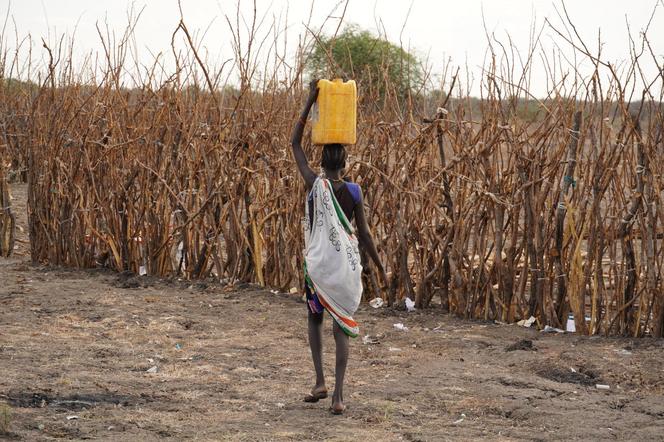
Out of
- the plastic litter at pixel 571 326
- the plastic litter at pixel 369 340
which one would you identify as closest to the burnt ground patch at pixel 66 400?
the plastic litter at pixel 369 340

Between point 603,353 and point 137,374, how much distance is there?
2470mm

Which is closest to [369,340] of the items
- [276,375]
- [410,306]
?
[410,306]

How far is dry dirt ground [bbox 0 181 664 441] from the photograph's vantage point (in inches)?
152

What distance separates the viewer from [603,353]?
16.8 ft

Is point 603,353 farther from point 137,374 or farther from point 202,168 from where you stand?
point 202,168

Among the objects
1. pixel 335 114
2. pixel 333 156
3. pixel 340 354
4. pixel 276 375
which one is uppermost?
pixel 335 114

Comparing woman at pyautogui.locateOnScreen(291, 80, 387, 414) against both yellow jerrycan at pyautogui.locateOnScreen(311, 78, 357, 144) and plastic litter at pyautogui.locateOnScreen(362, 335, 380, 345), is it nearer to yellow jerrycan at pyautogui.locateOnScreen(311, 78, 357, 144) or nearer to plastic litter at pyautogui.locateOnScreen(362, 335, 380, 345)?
yellow jerrycan at pyautogui.locateOnScreen(311, 78, 357, 144)

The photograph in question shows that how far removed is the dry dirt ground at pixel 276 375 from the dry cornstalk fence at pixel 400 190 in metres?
0.29

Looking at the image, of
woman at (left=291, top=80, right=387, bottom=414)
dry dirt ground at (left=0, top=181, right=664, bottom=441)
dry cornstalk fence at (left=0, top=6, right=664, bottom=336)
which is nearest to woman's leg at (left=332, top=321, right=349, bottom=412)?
woman at (left=291, top=80, right=387, bottom=414)

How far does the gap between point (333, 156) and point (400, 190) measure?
7.02ft

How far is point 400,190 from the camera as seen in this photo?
597cm

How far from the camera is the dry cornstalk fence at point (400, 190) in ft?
17.6

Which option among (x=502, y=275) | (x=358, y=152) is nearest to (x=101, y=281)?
(x=358, y=152)

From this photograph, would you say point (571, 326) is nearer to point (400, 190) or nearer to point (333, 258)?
point (400, 190)
